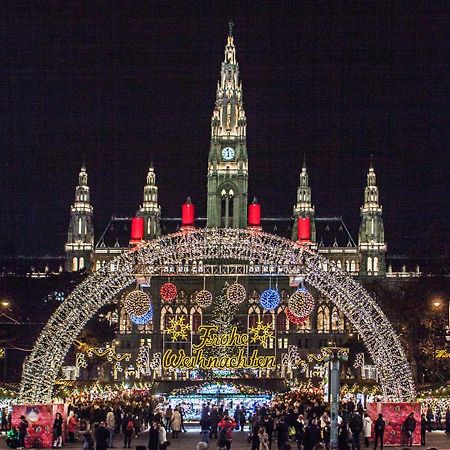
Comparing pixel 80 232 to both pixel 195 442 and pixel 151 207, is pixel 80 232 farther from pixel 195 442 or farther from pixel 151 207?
pixel 195 442

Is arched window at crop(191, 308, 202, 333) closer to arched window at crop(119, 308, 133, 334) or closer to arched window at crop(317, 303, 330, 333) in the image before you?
arched window at crop(119, 308, 133, 334)

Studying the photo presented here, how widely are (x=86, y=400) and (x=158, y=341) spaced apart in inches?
3301

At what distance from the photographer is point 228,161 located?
147750 millimetres

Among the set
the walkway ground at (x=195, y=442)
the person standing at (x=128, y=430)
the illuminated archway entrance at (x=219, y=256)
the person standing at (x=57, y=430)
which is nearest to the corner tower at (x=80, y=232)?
the walkway ground at (x=195, y=442)

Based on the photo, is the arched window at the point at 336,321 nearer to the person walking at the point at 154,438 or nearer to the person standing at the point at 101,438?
the person walking at the point at 154,438

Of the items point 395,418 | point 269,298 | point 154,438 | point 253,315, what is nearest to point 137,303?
point 269,298

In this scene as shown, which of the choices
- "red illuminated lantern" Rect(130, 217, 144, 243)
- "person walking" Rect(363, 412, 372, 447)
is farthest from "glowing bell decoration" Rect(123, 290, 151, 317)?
"red illuminated lantern" Rect(130, 217, 144, 243)

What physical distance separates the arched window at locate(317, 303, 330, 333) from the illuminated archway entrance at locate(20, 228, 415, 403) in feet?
314

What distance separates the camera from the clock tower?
145 m

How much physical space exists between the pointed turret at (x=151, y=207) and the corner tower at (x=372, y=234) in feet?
83.3

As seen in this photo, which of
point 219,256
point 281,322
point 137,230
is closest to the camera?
point 219,256

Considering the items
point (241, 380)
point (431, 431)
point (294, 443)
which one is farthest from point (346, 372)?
point (294, 443)

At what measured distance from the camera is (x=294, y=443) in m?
46.8

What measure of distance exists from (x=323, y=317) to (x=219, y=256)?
317 feet
